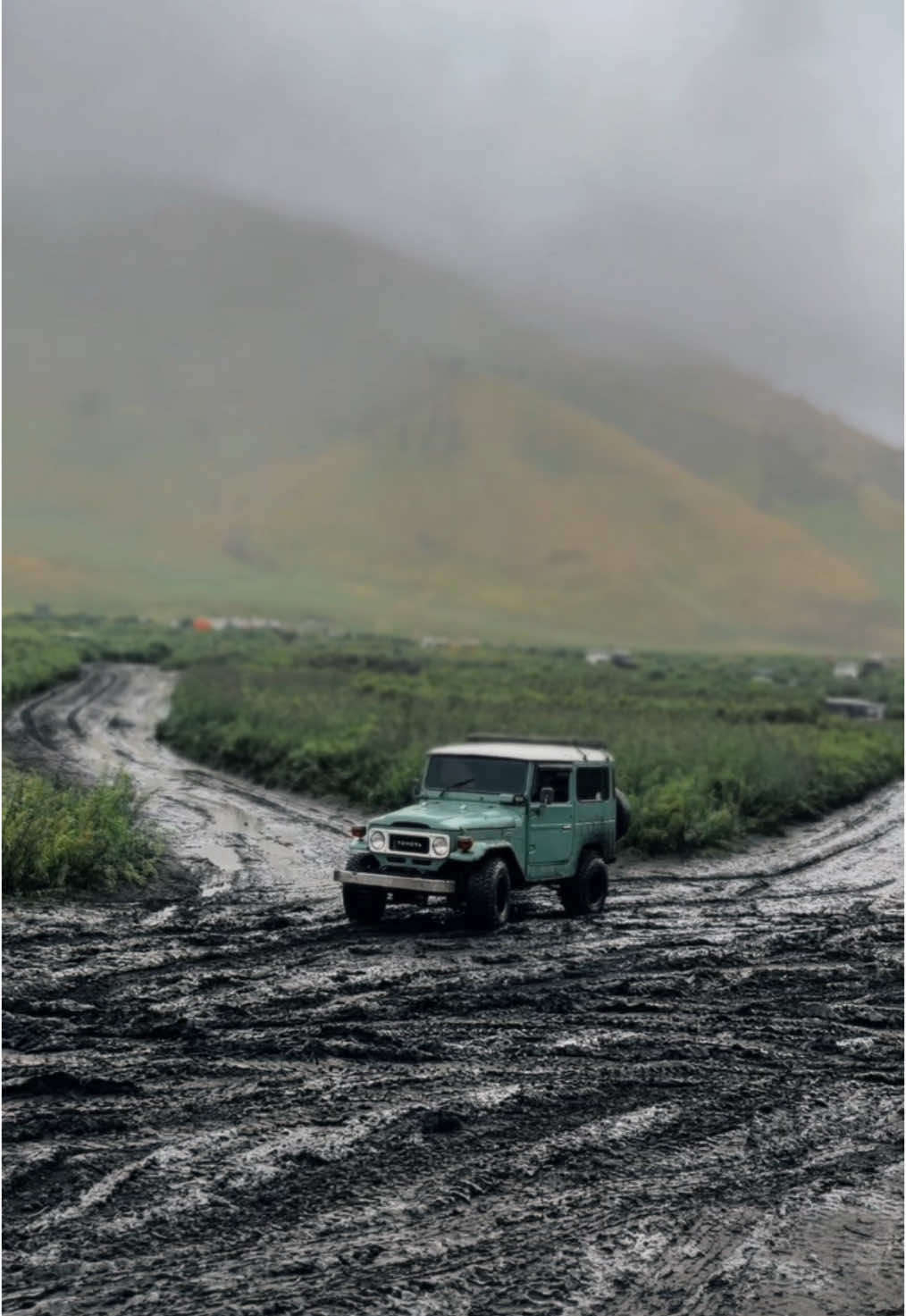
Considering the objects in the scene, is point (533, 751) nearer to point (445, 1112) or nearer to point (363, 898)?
point (363, 898)

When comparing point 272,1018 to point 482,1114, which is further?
point 272,1018

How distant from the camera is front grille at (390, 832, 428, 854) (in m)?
16.0

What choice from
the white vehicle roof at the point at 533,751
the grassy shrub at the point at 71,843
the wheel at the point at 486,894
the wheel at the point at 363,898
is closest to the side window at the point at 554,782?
the white vehicle roof at the point at 533,751

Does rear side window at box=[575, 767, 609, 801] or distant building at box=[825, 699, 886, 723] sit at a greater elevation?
distant building at box=[825, 699, 886, 723]

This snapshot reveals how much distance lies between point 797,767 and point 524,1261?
84.7ft

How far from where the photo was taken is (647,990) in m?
14.4

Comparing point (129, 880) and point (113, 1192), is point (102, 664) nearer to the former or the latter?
point (129, 880)

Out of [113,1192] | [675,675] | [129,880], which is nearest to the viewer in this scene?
[113,1192]

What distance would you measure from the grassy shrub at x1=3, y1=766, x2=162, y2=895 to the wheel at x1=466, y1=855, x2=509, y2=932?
5.00m

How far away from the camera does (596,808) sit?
18.3 metres

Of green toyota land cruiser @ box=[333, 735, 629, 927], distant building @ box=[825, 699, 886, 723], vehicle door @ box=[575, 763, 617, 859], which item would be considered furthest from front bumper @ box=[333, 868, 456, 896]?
distant building @ box=[825, 699, 886, 723]

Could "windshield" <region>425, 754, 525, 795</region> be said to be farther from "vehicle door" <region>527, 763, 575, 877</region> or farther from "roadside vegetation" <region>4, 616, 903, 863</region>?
"roadside vegetation" <region>4, 616, 903, 863</region>

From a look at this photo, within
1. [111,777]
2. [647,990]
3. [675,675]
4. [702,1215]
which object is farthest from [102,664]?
[702,1215]

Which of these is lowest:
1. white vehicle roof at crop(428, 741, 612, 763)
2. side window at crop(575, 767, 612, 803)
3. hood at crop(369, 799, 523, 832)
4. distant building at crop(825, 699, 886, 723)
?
hood at crop(369, 799, 523, 832)
